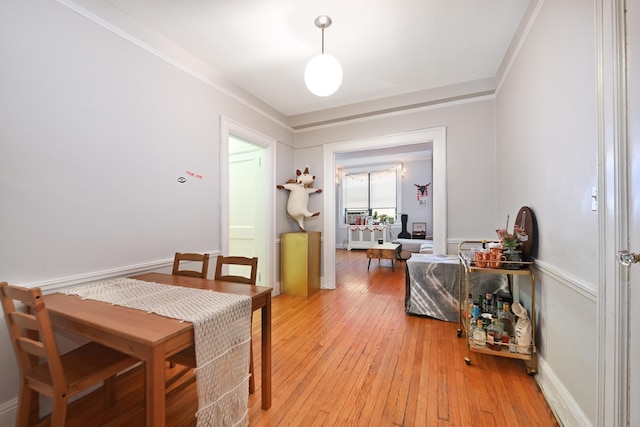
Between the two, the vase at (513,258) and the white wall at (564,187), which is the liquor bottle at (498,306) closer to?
the white wall at (564,187)

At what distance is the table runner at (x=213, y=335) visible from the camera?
1.14 metres

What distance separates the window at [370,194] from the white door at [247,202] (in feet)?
17.4

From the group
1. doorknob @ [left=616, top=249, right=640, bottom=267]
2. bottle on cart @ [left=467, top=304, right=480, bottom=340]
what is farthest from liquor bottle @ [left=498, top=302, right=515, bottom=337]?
doorknob @ [left=616, top=249, right=640, bottom=267]

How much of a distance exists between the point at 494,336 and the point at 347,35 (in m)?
2.77

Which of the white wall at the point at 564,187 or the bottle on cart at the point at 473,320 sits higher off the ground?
the white wall at the point at 564,187

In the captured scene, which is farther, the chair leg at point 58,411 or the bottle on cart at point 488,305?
the bottle on cart at point 488,305

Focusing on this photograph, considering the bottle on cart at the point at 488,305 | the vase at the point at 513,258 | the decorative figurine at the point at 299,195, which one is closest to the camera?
the vase at the point at 513,258

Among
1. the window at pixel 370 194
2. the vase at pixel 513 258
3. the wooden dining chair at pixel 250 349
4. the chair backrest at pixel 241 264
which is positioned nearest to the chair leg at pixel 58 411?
the wooden dining chair at pixel 250 349

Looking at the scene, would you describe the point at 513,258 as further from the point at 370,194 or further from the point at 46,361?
the point at 370,194

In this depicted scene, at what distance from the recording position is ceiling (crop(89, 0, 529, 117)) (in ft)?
6.34

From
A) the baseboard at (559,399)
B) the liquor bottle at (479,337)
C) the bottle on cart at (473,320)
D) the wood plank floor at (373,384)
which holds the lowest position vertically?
the wood plank floor at (373,384)

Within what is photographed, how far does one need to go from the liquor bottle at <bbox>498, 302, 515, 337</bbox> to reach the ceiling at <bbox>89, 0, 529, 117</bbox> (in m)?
2.36

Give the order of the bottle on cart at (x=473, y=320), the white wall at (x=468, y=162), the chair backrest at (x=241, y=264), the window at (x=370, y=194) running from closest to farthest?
1. the chair backrest at (x=241, y=264)
2. the bottle on cart at (x=473, y=320)
3. the white wall at (x=468, y=162)
4. the window at (x=370, y=194)

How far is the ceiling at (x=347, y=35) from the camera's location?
1.93 meters
